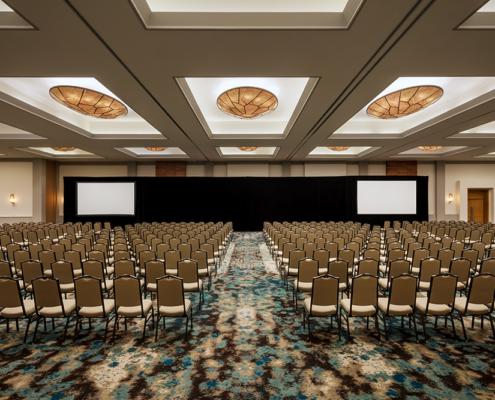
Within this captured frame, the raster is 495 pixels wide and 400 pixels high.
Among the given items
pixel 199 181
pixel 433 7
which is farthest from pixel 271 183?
pixel 433 7

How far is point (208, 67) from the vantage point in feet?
18.0

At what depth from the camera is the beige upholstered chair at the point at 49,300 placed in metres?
3.78

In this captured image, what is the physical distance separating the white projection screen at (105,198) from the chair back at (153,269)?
1452 centimetres

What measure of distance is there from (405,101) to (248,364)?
8.17m

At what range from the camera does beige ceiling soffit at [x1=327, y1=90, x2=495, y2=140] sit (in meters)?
7.57

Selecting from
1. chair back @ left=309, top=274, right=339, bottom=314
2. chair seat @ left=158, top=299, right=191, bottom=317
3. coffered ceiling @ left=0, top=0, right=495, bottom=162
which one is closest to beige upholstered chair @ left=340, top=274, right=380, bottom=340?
chair back @ left=309, top=274, right=339, bottom=314

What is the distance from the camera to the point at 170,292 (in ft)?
12.8

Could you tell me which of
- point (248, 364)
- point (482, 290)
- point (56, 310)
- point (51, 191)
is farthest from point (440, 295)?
point (51, 191)

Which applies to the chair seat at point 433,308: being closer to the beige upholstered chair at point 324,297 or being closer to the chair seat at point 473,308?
the chair seat at point 473,308

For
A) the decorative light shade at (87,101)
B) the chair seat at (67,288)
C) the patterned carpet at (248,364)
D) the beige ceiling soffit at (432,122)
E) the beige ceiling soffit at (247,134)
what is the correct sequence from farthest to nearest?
1. the beige ceiling soffit at (432,122)
2. the decorative light shade at (87,101)
3. the beige ceiling soffit at (247,134)
4. the chair seat at (67,288)
5. the patterned carpet at (248,364)

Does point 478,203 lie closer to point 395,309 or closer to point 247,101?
point 247,101

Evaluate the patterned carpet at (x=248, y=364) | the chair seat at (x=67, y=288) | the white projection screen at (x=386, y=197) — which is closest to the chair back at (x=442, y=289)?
the patterned carpet at (x=248, y=364)

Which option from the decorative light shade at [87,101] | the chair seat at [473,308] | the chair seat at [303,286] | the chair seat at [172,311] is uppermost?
the decorative light shade at [87,101]

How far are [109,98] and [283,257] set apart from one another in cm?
684
